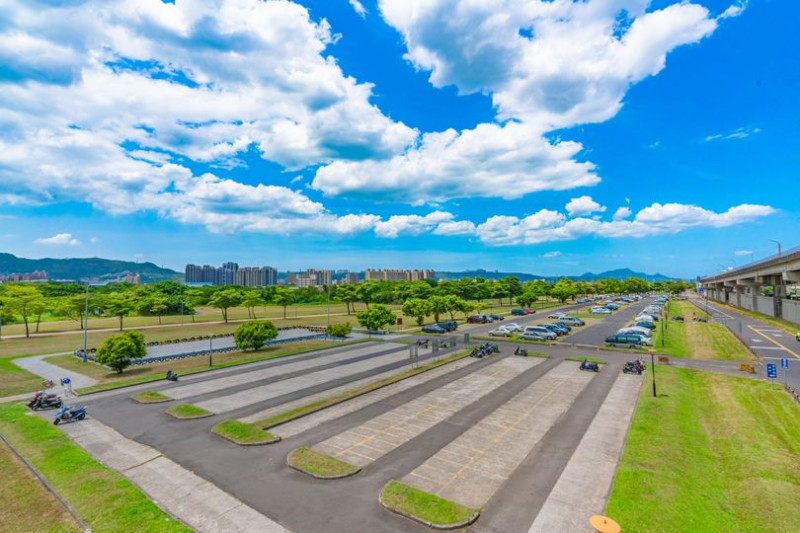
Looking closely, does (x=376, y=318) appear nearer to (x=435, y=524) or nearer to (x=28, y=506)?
(x=28, y=506)

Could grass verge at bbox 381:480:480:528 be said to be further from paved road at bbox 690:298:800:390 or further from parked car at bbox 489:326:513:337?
parked car at bbox 489:326:513:337

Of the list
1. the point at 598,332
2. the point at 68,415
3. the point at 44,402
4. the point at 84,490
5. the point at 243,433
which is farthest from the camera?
the point at 598,332

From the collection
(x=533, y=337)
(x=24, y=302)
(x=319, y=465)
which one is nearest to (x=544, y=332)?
(x=533, y=337)

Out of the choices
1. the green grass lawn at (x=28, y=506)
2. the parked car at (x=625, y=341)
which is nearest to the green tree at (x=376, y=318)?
the parked car at (x=625, y=341)

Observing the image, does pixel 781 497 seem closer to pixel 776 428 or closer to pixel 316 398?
pixel 776 428

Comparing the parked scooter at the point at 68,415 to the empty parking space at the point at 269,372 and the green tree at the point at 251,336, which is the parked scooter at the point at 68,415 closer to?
the empty parking space at the point at 269,372

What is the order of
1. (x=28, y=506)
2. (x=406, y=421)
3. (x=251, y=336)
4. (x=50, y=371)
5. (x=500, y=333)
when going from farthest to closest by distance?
(x=500, y=333), (x=251, y=336), (x=50, y=371), (x=406, y=421), (x=28, y=506)
